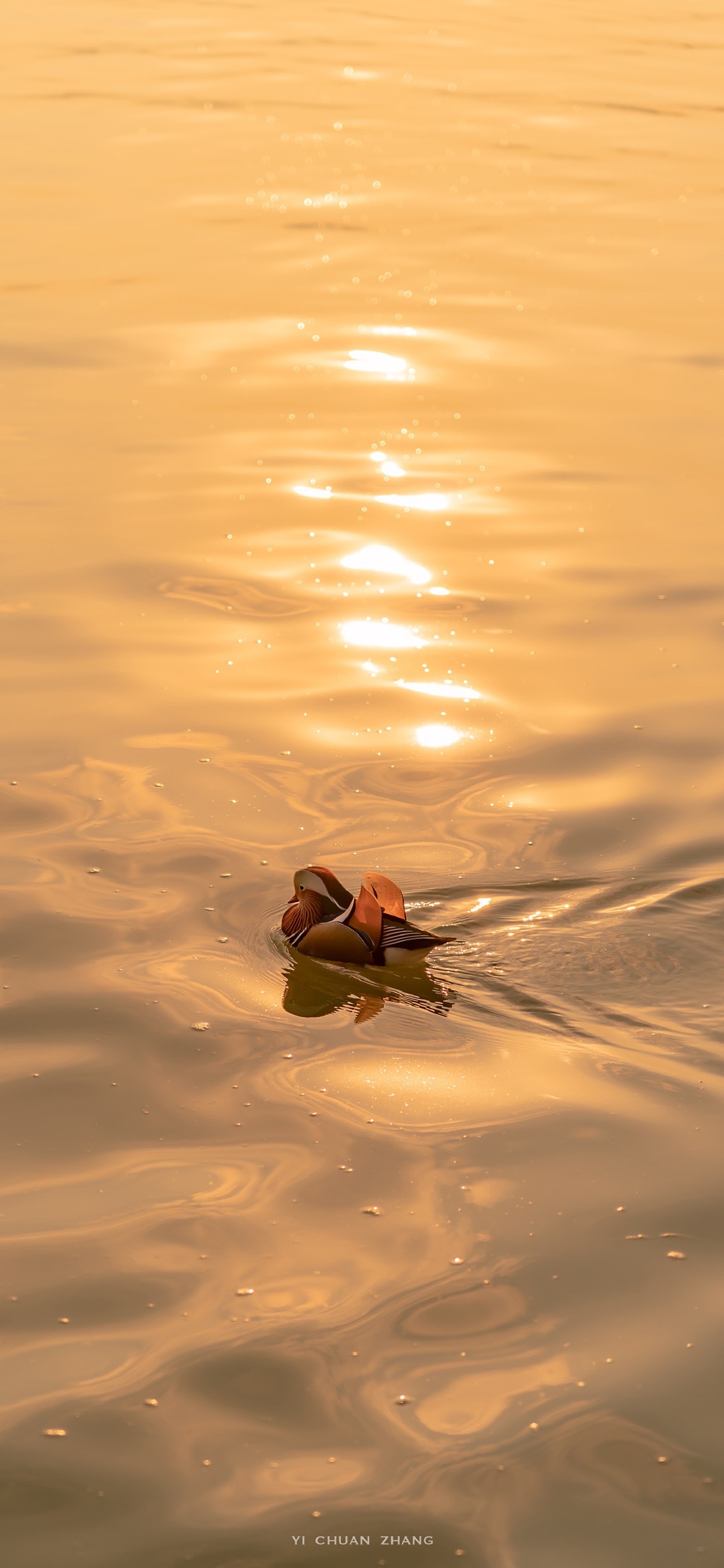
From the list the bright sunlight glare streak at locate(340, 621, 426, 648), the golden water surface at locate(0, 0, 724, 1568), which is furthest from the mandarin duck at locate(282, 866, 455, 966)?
the bright sunlight glare streak at locate(340, 621, 426, 648)

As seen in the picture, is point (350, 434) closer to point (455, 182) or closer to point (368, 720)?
point (368, 720)

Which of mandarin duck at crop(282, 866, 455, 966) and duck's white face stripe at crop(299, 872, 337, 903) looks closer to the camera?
mandarin duck at crop(282, 866, 455, 966)

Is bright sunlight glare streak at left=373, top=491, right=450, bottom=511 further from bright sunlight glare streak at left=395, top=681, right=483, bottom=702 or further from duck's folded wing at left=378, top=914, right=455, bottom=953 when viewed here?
duck's folded wing at left=378, top=914, right=455, bottom=953

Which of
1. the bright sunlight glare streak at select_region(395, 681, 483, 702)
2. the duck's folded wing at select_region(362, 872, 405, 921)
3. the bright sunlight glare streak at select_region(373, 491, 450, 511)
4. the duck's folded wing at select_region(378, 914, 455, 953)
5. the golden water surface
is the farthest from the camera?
the bright sunlight glare streak at select_region(373, 491, 450, 511)

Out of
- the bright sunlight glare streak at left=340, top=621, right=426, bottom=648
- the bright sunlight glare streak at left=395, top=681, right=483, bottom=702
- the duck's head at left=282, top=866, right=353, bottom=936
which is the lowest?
the duck's head at left=282, top=866, right=353, bottom=936

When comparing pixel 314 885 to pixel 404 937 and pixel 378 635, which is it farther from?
pixel 378 635

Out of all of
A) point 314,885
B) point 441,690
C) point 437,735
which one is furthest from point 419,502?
point 314,885

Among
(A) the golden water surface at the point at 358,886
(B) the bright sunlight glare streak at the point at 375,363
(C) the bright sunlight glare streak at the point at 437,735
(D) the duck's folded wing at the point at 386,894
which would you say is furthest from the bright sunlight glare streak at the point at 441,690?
(B) the bright sunlight glare streak at the point at 375,363
